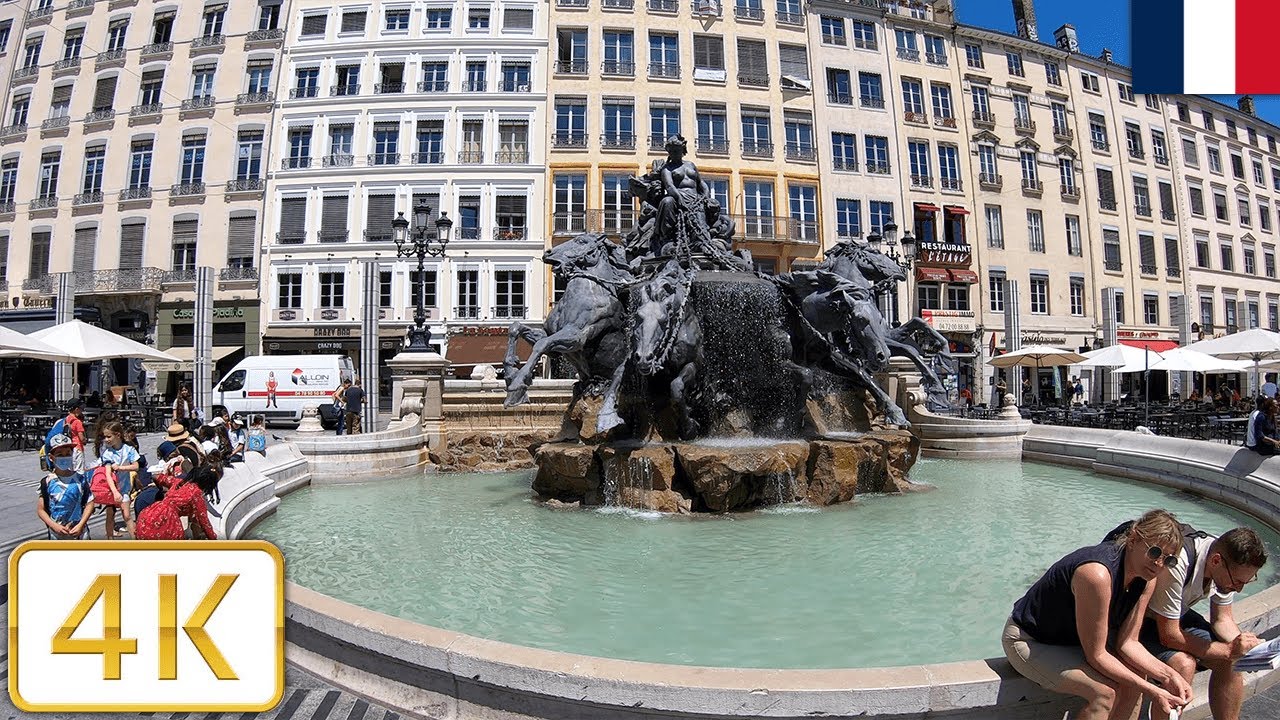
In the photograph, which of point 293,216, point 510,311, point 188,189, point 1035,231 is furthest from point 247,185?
point 1035,231

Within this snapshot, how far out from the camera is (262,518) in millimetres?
7426

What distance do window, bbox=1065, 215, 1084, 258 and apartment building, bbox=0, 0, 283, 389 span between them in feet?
127

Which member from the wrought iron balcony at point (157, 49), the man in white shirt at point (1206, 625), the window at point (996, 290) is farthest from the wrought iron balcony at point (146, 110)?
the man in white shirt at point (1206, 625)

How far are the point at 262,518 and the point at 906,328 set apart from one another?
30.5 ft

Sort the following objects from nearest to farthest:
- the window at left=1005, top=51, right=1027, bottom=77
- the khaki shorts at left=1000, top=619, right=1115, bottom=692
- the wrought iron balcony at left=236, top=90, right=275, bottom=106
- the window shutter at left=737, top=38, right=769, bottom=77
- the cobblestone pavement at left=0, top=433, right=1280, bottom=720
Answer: the khaki shorts at left=1000, top=619, right=1115, bottom=692 → the cobblestone pavement at left=0, top=433, right=1280, bottom=720 → the wrought iron balcony at left=236, top=90, right=275, bottom=106 → the window shutter at left=737, top=38, right=769, bottom=77 → the window at left=1005, top=51, right=1027, bottom=77

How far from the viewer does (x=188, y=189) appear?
31.4 metres

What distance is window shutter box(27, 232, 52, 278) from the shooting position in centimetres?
3247

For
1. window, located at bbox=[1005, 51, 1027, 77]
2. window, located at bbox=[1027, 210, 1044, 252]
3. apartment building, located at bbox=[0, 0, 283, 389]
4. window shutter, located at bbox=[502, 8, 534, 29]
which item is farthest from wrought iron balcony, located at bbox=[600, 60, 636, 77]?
window, located at bbox=[1027, 210, 1044, 252]

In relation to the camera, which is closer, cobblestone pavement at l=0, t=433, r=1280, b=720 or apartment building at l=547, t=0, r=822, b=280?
cobblestone pavement at l=0, t=433, r=1280, b=720

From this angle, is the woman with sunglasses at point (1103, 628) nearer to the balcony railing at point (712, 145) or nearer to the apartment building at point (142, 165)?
the balcony railing at point (712, 145)

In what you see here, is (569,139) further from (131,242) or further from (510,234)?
(131,242)

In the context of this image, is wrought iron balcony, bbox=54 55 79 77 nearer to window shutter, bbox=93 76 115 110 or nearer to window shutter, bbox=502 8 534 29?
window shutter, bbox=93 76 115 110

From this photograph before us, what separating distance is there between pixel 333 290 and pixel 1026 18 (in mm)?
38836

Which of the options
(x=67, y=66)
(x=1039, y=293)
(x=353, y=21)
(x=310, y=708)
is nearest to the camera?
(x=310, y=708)
